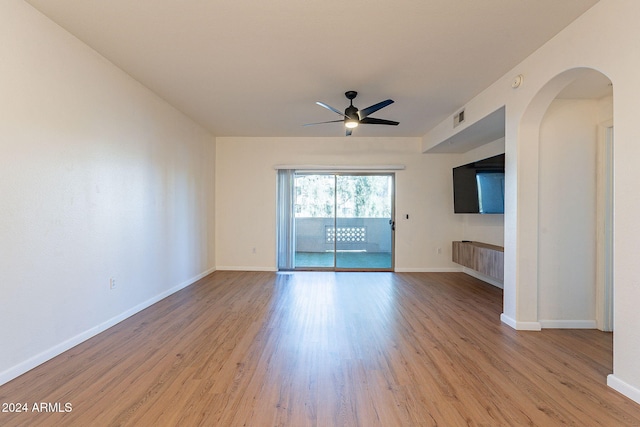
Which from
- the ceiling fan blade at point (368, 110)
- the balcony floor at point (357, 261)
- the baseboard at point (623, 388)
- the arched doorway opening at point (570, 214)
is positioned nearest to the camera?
the baseboard at point (623, 388)

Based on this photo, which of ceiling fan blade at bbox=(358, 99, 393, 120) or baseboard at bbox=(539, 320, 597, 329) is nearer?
baseboard at bbox=(539, 320, 597, 329)

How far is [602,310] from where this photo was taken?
2.95 meters

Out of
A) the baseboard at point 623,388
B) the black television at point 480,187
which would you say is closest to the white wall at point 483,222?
the black television at point 480,187

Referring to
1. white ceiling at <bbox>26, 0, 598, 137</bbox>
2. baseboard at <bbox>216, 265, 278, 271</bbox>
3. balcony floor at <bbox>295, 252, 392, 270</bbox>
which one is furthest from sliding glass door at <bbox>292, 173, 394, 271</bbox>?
white ceiling at <bbox>26, 0, 598, 137</bbox>

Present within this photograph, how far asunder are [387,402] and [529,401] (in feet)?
2.91

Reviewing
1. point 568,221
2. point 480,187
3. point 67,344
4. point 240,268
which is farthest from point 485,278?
point 67,344

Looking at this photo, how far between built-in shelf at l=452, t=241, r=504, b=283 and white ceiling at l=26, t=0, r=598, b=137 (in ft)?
7.38

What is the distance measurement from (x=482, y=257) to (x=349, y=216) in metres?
2.46

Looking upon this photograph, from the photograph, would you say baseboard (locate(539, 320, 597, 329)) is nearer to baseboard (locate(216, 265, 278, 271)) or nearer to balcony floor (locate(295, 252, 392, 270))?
balcony floor (locate(295, 252, 392, 270))

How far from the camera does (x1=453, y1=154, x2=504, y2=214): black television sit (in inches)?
167

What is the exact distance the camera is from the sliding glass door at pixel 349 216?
598cm

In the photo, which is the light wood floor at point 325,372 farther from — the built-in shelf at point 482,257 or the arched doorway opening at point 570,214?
the built-in shelf at point 482,257

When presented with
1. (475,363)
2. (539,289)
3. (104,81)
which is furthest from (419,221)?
(104,81)

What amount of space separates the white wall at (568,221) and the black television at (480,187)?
3.56 ft
